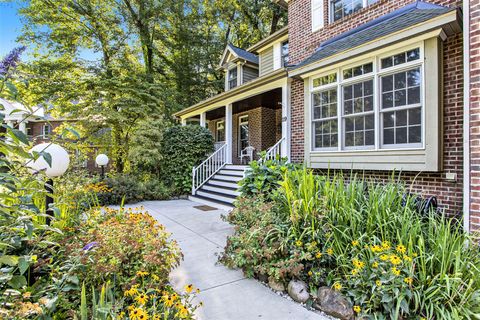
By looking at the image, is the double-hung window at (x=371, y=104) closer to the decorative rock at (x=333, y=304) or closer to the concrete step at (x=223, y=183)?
the concrete step at (x=223, y=183)

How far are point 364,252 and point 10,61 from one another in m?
3.84

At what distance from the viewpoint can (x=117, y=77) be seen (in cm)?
1647

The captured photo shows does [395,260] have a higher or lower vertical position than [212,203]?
higher

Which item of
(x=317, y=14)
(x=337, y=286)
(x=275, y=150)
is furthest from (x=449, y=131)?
(x=317, y=14)

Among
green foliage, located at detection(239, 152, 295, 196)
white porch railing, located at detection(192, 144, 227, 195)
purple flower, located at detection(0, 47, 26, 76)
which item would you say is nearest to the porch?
white porch railing, located at detection(192, 144, 227, 195)

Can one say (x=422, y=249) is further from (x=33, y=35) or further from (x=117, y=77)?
(x=33, y=35)

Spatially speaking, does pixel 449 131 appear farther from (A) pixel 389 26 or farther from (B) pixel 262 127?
(B) pixel 262 127

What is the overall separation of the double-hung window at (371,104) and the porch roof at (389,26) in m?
0.43

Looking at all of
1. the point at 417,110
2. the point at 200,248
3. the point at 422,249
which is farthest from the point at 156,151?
the point at 422,249

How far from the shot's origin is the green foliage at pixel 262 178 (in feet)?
18.8

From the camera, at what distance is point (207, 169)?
1063 centimetres

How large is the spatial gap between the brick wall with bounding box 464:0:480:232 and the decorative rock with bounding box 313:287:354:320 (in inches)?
93.0

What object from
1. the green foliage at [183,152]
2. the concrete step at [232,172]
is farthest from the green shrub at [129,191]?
the concrete step at [232,172]

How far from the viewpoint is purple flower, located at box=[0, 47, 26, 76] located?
5.99 ft
